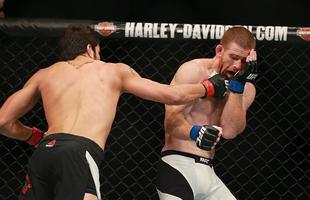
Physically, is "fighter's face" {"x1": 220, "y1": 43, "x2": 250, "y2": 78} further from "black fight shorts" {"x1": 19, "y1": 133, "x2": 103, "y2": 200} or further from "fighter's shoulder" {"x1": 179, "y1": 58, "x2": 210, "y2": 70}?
"black fight shorts" {"x1": 19, "y1": 133, "x2": 103, "y2": 200}

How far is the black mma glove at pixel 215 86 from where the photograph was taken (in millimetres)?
2879

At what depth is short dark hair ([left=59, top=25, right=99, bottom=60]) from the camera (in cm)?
283

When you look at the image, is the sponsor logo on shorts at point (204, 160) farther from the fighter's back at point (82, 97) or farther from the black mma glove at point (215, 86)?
the fighter's back at point (82, 97)

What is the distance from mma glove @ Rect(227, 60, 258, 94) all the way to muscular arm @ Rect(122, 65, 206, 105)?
274 millimetres

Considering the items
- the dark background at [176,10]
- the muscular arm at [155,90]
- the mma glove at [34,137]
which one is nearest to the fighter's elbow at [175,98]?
the muscular arm at [155,90]

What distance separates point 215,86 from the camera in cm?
289

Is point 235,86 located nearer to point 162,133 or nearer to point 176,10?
point 162,133

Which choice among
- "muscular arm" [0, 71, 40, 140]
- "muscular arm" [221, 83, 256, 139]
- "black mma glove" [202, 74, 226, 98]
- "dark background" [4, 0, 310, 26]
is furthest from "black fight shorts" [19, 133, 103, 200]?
"dark background" [4, 0, 310, 26]

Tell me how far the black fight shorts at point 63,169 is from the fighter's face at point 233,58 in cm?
82

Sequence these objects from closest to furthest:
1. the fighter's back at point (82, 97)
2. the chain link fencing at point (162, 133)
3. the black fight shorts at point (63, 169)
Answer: the black fight shorts at point (63, 169) < the fighter's back at point (82, 97) < the chain link fencing at point (162, 133)

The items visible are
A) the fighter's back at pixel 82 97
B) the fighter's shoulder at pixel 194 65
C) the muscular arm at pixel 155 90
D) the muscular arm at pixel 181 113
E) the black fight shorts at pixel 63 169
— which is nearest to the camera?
the black fight shorts at pixel 63 169

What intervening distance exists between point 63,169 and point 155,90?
21.5 inches

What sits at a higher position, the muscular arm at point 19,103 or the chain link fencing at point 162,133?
the muscular arm at point 19,103

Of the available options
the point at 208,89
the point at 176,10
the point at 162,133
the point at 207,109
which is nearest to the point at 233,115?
the point at 207,109
